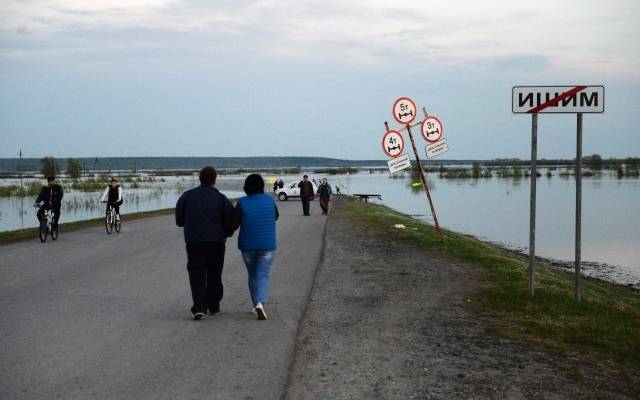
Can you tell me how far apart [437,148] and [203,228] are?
10970 millimetres

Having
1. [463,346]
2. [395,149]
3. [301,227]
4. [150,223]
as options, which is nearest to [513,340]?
[463,346]

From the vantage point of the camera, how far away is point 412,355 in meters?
7.55

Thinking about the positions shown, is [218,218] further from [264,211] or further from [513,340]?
[513,340]

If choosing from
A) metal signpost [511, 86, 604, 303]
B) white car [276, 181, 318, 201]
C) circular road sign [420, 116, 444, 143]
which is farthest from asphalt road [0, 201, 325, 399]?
white car [276, 181, 318, 201]

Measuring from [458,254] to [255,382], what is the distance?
38.8 feet

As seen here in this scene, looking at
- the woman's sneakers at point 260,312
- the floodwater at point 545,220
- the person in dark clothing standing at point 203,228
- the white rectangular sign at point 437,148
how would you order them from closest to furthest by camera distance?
the woman's sneakers at point 260,312 < the person in dark clothing standing at point 203,228 < the white rectangular sign at point 437,148 < the floodwater at point 545,220

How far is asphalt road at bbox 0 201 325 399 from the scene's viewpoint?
6.37 m

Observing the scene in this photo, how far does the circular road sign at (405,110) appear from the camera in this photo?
63.6 feet

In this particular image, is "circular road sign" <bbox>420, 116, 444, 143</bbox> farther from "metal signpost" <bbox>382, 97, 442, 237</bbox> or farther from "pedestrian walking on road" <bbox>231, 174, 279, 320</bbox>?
"pedestrian walking on road" <bbox>231, 174, 279, 320</bbox>

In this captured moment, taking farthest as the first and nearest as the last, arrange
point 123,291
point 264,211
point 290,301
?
1. point 123,291
2. point 290,301
3. point 264,211

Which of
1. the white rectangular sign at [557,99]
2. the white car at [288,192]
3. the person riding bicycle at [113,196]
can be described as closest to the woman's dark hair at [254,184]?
the white rectangular sign at [557,99]

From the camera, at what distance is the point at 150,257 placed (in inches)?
652

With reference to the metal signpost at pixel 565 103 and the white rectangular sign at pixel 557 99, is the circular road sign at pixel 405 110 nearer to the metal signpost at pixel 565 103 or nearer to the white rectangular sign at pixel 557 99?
the metal signpost at pixel 565 103

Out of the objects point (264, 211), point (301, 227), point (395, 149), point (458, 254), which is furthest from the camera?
point (301, 227)
